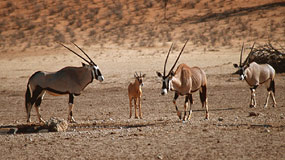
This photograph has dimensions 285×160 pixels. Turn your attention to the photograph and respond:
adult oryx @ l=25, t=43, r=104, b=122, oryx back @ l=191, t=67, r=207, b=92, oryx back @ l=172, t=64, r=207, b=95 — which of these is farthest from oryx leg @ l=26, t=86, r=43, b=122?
oryx back @ l=191, t=67, r=207, b=92

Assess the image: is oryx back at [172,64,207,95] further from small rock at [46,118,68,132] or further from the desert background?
small rock at [46,118,68,132]

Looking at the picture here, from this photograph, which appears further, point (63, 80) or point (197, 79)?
point (63, 80)

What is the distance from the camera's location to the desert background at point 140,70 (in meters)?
7.96

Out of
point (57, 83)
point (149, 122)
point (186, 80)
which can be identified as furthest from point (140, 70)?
point (149, 122)

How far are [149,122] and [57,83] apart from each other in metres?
2.55

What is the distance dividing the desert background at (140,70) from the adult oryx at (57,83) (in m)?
0.65

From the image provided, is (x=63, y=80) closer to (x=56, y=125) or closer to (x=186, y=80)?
(x=56, y=125)

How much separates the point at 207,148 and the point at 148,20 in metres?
27.6

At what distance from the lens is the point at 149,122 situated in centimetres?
1055

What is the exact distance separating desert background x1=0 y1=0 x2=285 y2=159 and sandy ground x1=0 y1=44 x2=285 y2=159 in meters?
0.02

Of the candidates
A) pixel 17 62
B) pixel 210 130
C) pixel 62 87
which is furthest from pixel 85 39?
pixel 210 130

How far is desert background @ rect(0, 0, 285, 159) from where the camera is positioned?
7.96 metres

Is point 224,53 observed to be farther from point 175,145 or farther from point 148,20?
point 175,145

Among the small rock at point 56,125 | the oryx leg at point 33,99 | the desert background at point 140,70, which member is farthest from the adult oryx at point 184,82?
the oryx leg at point 33,99
